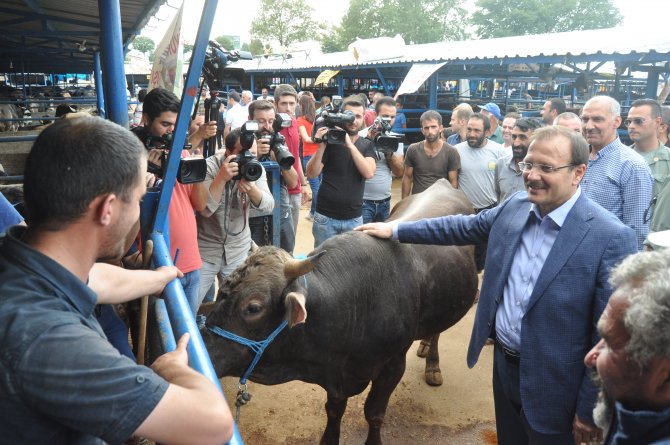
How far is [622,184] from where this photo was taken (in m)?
3.64

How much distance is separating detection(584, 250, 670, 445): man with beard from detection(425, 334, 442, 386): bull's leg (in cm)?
295

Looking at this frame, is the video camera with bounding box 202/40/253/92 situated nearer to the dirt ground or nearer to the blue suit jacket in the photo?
the blue suit jacket

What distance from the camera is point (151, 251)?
2.13 meters

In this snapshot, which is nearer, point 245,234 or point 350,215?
point 245,234

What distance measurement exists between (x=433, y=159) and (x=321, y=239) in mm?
1667

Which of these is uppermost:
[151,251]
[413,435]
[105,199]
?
[105,199]

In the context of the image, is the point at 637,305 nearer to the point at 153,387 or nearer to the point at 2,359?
the point at 153,387

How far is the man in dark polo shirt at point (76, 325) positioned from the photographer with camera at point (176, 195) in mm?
1244

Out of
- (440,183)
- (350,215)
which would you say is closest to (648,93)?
(440,183)

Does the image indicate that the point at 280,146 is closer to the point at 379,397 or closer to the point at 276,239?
the point at 276,239

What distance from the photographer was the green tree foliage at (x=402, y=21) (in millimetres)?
46344

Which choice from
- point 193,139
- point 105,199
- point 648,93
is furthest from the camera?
point 648,93

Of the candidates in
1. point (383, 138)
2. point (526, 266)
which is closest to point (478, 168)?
point (383, 138)

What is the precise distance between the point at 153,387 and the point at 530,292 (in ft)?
6.00
